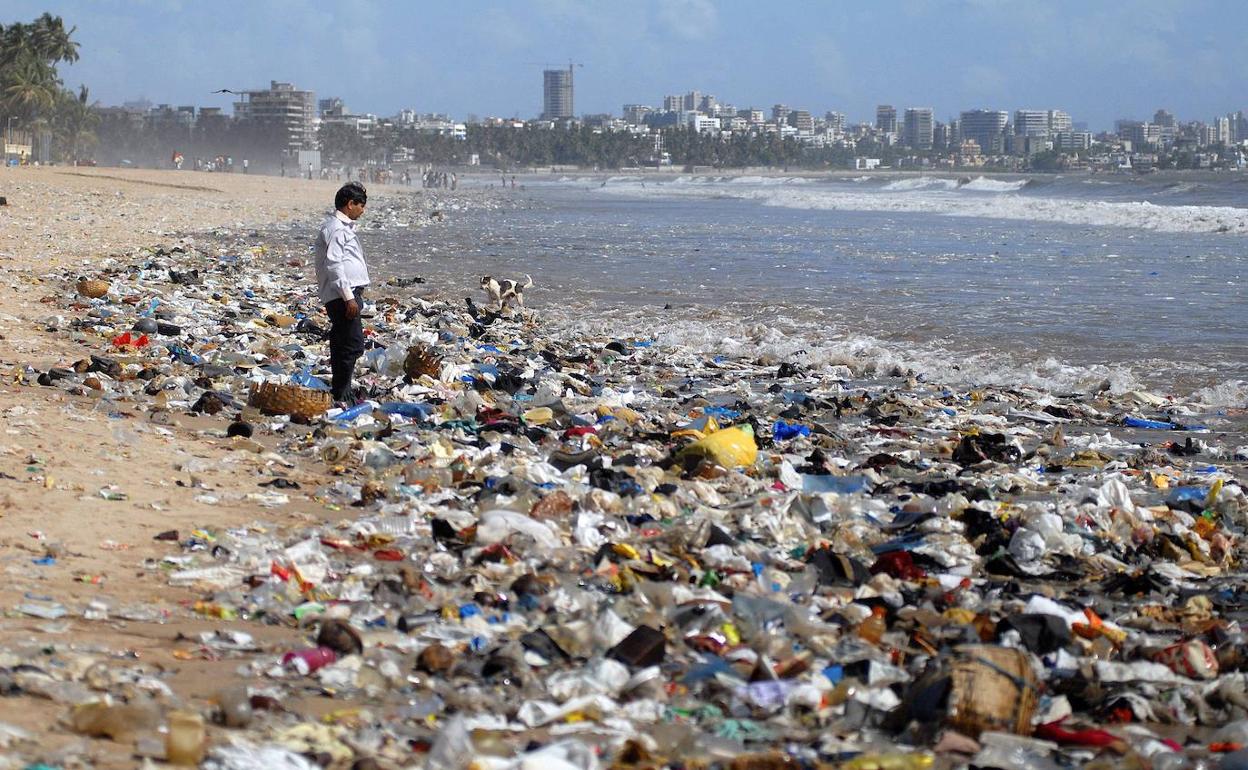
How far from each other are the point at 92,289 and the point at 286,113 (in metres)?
161

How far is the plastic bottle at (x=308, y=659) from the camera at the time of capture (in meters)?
3.79

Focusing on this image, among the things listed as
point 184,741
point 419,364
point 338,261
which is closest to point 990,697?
point 184,741

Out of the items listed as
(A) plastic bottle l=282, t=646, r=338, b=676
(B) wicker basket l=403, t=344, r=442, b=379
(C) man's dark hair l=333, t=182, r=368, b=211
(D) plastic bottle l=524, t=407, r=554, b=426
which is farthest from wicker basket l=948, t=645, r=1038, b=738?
(B) wicker basket l=403, t=344, r=442, b=379

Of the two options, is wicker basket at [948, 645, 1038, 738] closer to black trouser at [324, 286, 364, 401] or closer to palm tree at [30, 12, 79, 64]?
black trouser at [324, 286, 364, 401]

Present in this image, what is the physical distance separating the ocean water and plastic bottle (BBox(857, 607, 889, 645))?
5847 mm

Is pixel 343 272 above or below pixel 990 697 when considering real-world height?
above

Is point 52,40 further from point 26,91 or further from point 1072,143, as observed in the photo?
point 1072,143

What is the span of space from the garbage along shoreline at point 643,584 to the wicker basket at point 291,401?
0.01 m

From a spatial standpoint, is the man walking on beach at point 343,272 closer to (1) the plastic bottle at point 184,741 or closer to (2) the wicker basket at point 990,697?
(1) the plastic bottle at point 184,741

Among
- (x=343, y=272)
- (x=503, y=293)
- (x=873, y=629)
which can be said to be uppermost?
(x=343, y=272)

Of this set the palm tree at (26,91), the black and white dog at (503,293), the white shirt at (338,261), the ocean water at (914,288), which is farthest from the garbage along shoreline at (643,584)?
the palm tree at (26,91)

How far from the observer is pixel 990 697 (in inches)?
142

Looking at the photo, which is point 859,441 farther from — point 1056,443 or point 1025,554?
point 1025,554

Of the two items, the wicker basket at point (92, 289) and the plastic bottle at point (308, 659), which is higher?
the wicker basket at point (92, 289)
